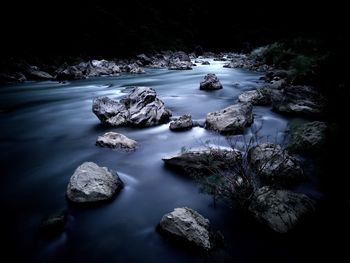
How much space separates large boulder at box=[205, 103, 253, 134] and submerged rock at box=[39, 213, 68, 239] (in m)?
4.65

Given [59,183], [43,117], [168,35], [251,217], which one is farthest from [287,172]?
[168,35]

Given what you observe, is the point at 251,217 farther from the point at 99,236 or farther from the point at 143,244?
the point at 99,236

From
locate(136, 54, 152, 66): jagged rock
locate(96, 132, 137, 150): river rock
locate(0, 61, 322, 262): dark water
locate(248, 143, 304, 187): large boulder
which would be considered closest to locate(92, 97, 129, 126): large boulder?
locate(0, 61, 322, 262): dark water

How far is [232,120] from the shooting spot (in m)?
7.41

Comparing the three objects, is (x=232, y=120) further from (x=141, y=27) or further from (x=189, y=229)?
(x=141, y=27)

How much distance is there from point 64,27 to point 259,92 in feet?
98.5

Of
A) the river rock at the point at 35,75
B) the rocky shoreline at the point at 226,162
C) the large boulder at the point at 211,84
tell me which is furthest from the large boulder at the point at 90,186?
the river rock at the point at 35,75

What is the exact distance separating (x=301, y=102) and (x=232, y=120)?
2.92 meters

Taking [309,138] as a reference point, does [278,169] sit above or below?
below

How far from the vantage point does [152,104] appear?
29.5 feet

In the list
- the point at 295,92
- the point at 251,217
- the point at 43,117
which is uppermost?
the point at 295,92

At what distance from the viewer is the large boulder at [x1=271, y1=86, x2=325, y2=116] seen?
27.5 feet

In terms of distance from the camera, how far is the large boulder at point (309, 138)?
551cm

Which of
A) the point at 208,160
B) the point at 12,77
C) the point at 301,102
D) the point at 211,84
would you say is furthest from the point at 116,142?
the point at 12,77
